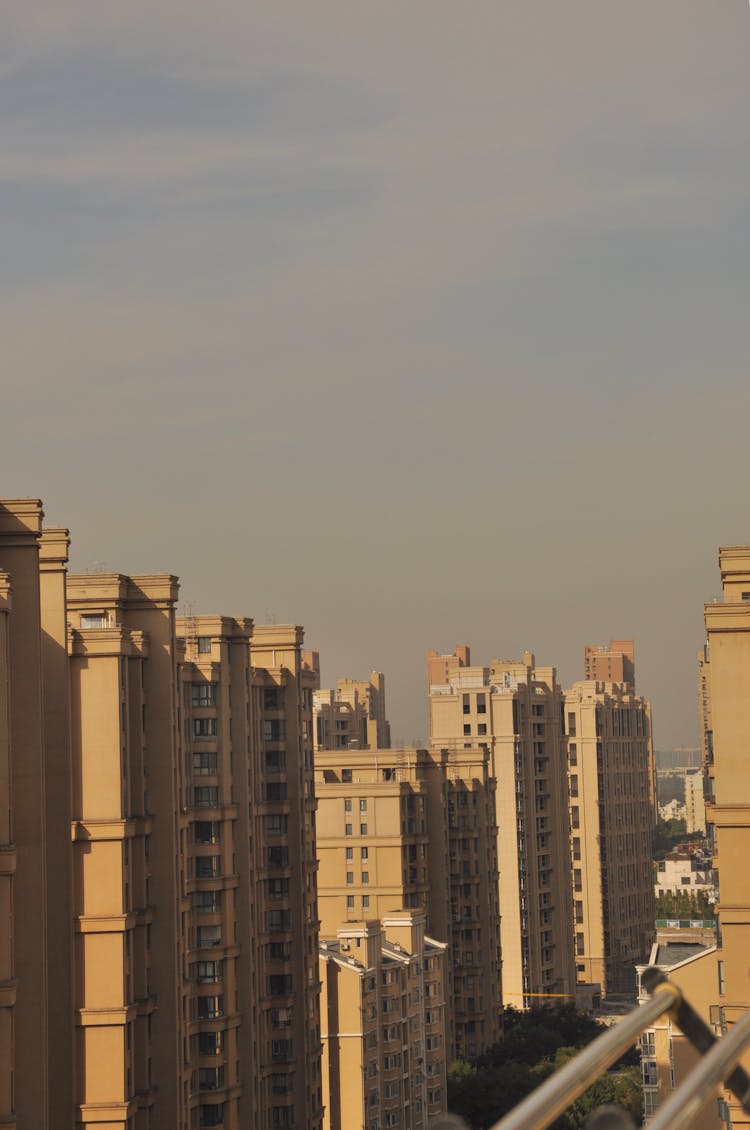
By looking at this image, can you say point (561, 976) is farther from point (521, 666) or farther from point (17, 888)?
point (17, 888)

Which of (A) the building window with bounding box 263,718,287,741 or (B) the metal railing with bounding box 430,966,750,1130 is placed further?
(A) the building window with bounding box 263,718,287,741

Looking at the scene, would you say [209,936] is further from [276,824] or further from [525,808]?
[525,808]

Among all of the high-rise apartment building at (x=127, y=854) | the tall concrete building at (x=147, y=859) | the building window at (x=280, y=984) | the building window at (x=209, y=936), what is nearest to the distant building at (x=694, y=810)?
the tall concrete building at (x=147, y=859)

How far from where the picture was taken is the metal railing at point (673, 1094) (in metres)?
1.59

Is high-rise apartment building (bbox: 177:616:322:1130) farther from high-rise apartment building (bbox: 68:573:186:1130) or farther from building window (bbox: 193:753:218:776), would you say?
high-rise apartment building (bbox: 68:573:186:1130)

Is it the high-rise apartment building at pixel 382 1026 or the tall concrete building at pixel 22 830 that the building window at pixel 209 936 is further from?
the tall concrete building at pixel 22 830

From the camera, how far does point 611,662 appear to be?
396ft

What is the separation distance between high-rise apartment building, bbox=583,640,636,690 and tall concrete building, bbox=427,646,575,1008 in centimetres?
6705

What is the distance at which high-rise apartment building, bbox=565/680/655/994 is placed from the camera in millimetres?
62438

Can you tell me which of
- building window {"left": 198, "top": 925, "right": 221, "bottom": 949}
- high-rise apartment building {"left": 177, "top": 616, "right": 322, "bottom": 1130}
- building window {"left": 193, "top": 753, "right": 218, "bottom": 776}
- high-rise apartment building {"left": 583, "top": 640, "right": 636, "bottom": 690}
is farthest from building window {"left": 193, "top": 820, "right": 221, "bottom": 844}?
high-rise apartment building {"left": 583, "top": 640, "right": 636, "bottom": 690}

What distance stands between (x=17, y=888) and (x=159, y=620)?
6.73 metres

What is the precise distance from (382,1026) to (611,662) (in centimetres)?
9218

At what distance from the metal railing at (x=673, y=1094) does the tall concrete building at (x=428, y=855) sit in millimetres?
37469

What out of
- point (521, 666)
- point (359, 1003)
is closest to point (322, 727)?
point (521, 666)
